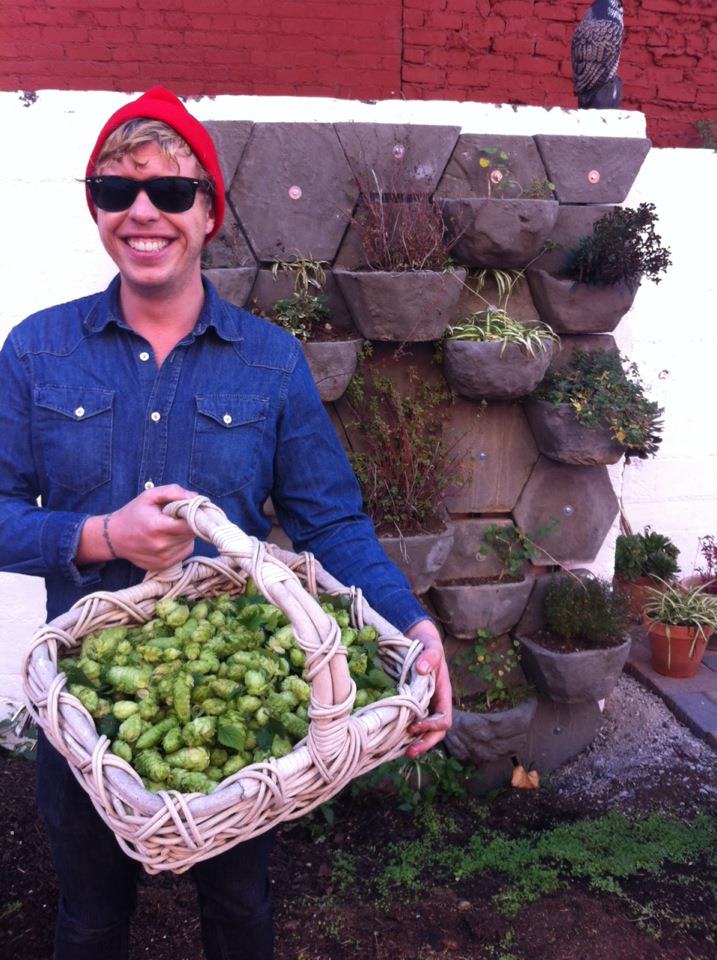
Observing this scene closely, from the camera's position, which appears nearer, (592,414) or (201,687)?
(201,687)

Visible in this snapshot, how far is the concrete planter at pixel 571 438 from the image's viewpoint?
3213 millimetres

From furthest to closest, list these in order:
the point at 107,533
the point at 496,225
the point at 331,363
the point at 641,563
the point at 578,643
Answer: the point at 641,563 < the point at 578,643 < the point at 496,225 < the point at 331,363 < the point at 107,533

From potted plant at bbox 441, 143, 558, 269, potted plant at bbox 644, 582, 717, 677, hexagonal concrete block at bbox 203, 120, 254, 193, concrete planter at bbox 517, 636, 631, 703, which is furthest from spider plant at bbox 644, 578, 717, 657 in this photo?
hexagonal concrete block at bbox 203, 120, 254, 193

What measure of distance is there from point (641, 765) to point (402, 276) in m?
2.26

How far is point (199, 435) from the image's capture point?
6.18 feet

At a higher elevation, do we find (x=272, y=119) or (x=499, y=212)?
(x=272, y=119)

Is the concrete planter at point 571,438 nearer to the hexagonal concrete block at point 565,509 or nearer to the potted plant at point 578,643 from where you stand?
the hexagonal concrete block at point 565,509

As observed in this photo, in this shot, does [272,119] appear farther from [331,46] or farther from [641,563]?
[641,563]

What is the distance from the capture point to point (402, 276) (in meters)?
2.90

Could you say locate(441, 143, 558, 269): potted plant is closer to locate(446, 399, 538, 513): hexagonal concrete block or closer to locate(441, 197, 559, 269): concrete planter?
locate(441, 197, 559, 269): concrete planter

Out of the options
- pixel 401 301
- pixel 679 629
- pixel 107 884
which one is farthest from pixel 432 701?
pixel 679 629

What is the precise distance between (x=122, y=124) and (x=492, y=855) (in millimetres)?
2598

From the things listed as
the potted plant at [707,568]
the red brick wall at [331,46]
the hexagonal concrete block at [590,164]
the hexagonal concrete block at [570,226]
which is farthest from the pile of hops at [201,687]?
the red brick wall at [331,46]

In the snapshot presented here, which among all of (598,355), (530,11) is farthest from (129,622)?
(530,11)
